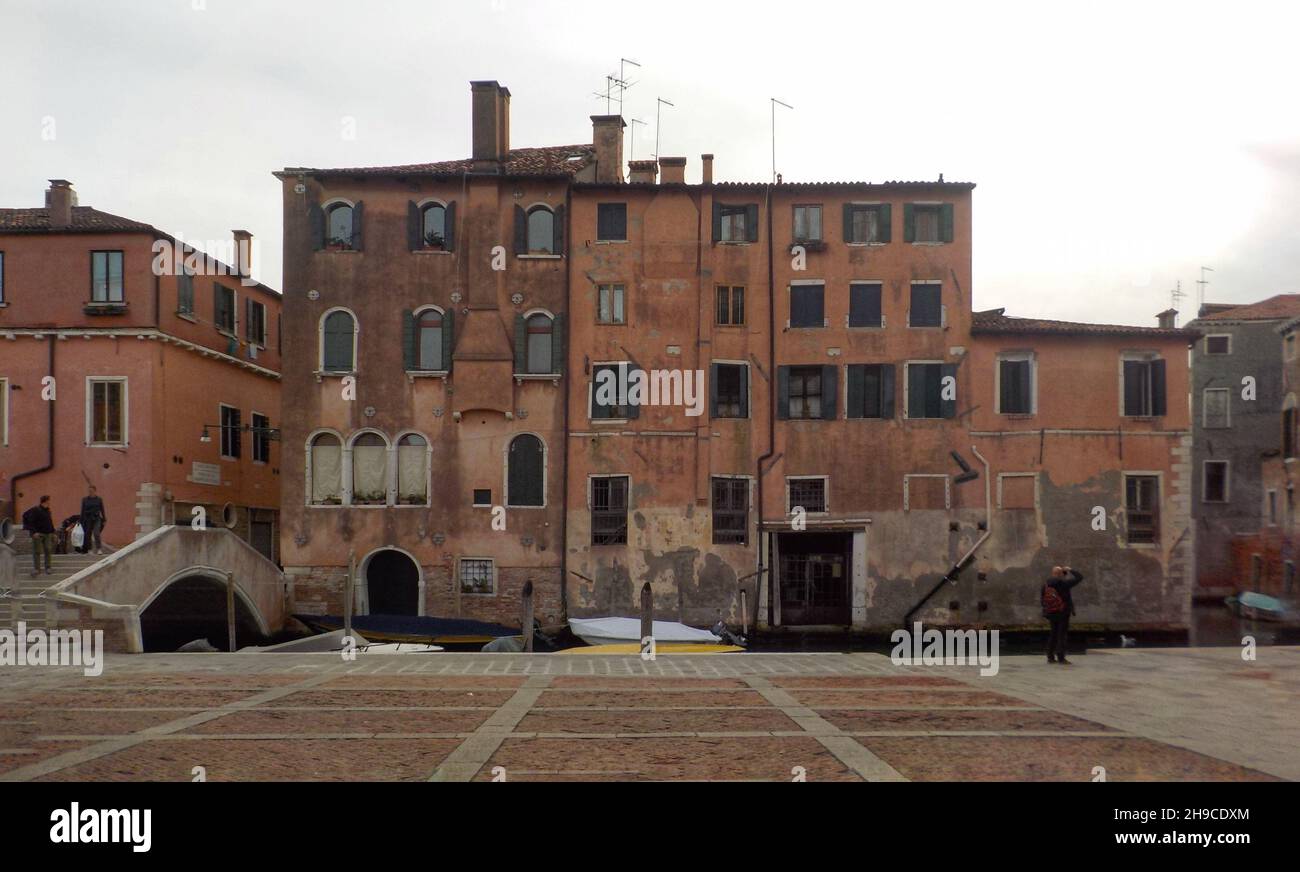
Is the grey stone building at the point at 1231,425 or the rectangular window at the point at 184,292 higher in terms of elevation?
the rectangular window at the point at 184,292

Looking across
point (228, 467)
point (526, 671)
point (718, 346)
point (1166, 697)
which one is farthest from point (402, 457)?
point (1166, 697)

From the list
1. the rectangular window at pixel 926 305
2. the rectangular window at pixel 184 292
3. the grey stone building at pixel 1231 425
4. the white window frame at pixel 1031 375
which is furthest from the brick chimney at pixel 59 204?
the grey stone building at pixel 1231 425

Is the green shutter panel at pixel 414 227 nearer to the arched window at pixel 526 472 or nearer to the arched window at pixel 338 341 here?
the arched window at pixel 338 341

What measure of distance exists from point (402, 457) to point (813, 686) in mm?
20590

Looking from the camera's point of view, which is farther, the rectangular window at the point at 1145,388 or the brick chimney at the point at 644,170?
the brick chimney at the point at 644,170

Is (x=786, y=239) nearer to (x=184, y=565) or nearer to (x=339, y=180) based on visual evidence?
(x=339, y=180)

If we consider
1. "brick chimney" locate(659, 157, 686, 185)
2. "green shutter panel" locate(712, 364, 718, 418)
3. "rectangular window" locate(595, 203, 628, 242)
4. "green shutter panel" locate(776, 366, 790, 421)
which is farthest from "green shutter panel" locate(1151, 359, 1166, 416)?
"rectangular window" locate(595, 203, 628, 242)

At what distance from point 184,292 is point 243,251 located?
707 cm

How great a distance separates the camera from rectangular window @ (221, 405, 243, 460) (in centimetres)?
3572

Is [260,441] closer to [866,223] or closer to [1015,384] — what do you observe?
[866,223]

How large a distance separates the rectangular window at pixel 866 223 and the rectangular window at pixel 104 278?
22.0m

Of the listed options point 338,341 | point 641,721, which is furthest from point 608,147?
point 641,721

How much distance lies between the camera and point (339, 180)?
1273 inches

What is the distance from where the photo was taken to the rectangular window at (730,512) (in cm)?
3198
